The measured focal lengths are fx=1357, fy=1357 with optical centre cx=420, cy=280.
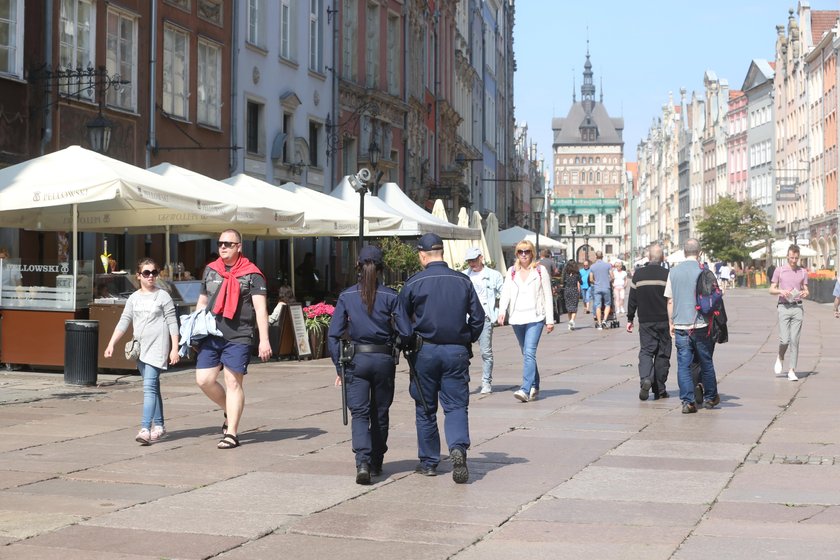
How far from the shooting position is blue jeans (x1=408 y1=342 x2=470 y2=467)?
30.7 feet

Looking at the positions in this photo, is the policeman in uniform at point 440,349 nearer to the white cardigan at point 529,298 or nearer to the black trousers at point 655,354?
the white cardigan at point 529,298

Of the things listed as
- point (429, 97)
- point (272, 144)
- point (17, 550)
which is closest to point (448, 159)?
point (429, 97)

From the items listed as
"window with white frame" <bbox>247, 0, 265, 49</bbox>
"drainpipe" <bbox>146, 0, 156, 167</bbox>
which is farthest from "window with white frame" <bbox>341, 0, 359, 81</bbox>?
"drainpipe" <bbox>146, 0, 156, 167</bbox>

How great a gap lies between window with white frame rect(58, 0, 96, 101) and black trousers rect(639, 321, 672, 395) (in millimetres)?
9906

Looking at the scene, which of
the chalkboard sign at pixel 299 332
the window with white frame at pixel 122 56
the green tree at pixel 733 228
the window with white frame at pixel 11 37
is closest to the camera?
the window with white frame at pixel 11 37

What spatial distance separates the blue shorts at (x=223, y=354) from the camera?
35.4 feet

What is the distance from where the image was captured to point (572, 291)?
109ft

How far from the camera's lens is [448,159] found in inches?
2190

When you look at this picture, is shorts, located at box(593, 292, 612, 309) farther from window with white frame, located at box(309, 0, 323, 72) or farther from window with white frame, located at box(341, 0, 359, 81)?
window with white frame, located at box(341, 0, 359, 81)

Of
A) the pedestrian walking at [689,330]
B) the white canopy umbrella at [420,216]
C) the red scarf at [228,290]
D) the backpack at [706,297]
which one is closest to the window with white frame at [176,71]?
the white canopy umbrella at [420,216]

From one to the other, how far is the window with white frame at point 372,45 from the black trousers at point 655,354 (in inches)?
967

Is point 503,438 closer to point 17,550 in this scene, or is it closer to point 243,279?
point 243,279

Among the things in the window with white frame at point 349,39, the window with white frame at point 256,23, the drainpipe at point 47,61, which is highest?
the window with white frame at point 349,39

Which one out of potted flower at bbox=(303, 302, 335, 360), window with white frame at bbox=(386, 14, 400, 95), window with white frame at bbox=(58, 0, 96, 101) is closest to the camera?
window with white frame at bbox=(58, 0, 96, 101)
